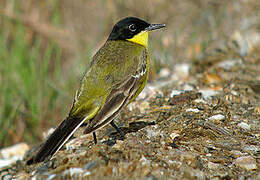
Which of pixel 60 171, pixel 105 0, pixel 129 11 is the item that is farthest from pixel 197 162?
pixel 105 0

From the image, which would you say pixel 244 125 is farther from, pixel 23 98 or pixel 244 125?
pixel 23 98

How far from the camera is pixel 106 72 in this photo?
168 inches

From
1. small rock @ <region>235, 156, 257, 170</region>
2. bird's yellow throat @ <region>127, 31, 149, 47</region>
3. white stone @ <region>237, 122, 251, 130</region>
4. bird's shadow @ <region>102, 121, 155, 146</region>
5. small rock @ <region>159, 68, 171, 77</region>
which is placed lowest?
small rock @ <region>235, 156, 257, 170</region>

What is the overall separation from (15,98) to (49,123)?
70 centimetres

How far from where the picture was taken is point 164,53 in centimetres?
668

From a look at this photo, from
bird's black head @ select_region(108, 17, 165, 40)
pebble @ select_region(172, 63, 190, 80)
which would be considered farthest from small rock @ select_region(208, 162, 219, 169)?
pebble @ select_region(172, 63, 190, 80)

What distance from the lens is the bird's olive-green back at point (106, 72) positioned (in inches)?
160

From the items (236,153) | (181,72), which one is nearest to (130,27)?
(181,72)

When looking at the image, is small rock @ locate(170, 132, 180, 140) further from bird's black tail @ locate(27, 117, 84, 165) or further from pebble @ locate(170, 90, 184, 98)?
pebble @ locate(170, 90, 184, 98)

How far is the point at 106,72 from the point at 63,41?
504 centimetres

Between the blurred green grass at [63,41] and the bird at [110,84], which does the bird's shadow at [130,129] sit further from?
the blurred green grass at [63,41]

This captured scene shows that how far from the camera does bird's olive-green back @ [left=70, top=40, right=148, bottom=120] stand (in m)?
4.07

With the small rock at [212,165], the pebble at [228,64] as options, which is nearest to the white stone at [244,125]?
the small rock at [212,165]

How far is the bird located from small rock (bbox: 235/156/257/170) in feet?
3.90
